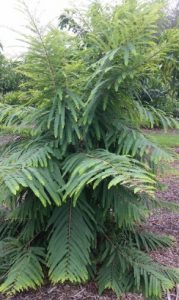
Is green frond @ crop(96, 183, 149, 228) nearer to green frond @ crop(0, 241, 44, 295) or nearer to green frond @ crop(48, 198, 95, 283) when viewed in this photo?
green frond @ crop(48, 198, 95, 283)

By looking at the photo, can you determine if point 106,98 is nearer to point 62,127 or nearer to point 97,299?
point 62,127

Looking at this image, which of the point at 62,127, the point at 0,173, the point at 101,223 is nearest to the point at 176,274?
the point at 101,223

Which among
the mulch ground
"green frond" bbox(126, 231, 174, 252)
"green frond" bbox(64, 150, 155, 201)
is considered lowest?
the mulch ground

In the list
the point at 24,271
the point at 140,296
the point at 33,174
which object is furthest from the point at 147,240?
the point at 33,174

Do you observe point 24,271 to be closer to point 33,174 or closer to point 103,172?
point 33,174

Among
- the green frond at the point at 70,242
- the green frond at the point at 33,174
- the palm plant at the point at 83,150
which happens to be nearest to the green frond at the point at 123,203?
the palm plant at the point at 83,150

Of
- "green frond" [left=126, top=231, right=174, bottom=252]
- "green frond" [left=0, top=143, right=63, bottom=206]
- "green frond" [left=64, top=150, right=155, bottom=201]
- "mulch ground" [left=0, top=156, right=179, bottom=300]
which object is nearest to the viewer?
"green frond" [left=64, top=150, right=155, bottom=201]

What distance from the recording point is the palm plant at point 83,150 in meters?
2.21

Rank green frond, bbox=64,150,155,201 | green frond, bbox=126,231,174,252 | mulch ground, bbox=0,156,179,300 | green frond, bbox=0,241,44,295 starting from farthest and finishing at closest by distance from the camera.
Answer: green frond, bbox=126,231,174,252, mulch ground, bbox=0,156,179,300, green frond, bbox=0,241,44,295, green frond, bbox=64,150,155,201

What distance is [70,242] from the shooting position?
228 cm

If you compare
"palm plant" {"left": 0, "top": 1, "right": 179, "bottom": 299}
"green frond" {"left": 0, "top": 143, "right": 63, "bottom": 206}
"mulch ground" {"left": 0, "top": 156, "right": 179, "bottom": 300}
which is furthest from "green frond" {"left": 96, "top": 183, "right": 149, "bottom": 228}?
"mulch ground" {"left": 0, "top": 156, "right": 179, "bottom": 300}

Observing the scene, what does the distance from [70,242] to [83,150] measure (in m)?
0.56

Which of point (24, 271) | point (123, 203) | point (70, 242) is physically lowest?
point (24, 271)

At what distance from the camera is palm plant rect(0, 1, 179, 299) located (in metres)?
2.21
